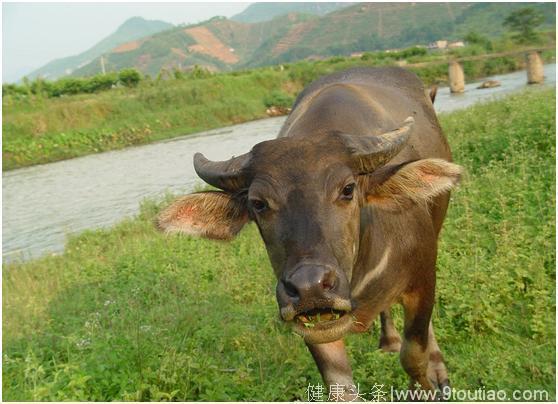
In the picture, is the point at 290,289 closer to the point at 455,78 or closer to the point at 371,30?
the point at 455,78

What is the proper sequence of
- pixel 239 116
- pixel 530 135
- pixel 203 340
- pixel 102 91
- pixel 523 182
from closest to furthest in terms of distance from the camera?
pixel 203 340, pixel 523 182, pixel 530 135, pixel 239 116, pixel 102 91

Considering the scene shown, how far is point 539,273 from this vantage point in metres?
3.59

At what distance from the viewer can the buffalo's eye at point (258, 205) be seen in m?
2.25

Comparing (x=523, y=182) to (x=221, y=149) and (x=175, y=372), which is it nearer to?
(x=175, y=372)

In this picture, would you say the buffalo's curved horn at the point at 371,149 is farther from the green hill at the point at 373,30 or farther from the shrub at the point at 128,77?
the green hill at the point at 373,30

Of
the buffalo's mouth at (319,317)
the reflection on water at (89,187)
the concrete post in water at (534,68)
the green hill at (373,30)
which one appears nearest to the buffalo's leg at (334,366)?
the buffalo's mouth at (319,317)

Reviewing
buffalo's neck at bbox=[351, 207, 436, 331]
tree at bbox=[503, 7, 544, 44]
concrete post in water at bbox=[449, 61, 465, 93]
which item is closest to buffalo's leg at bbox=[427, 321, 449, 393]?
buffalo's neck at bbox=[351, 207, 436, 331]

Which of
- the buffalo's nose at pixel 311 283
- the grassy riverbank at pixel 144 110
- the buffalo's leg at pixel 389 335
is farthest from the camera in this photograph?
the grassy riverbank at pixel 144 110

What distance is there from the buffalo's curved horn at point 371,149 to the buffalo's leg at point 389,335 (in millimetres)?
1421

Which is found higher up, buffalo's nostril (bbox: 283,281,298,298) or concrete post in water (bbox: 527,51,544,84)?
buffalo's nostril (bbox: 283,281,298,298)

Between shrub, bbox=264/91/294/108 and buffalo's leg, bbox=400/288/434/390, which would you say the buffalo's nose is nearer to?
buffalo's leg, bbox=400/288/434/390

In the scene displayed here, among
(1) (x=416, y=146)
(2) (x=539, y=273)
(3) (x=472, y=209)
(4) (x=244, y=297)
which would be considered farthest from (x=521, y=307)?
(4) (x=244, y=297)

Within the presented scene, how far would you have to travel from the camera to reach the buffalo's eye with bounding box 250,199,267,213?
2254 mm

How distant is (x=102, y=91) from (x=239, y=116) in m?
8.75
